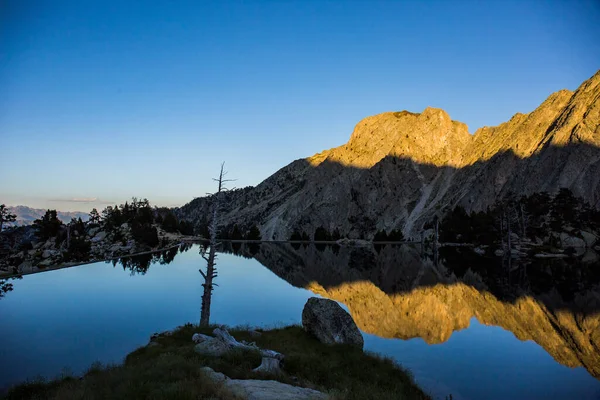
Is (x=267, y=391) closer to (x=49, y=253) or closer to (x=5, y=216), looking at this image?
(x=49, y=253)

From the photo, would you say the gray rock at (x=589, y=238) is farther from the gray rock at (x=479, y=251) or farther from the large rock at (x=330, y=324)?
the large rock at (x=330, y=324)

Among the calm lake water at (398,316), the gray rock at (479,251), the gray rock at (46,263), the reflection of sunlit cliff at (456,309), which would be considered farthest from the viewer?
the gray rock at (479,251)

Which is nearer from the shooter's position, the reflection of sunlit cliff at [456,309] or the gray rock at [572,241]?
the reflection of sunlit cliff at [456,309]

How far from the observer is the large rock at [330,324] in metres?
22.7

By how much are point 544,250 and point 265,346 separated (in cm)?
7707

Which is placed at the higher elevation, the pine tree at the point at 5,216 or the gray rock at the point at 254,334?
the pine tree at the point at 5,216

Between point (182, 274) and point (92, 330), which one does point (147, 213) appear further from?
point (92, 330)

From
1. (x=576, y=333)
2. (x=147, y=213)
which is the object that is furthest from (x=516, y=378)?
(x=147, y=213)

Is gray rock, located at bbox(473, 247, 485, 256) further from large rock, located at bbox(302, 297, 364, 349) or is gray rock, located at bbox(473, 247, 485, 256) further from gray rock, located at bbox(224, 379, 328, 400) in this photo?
gray rock, located at bbox(224, 379, 328, 400)

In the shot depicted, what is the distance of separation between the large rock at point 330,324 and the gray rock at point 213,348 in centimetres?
756

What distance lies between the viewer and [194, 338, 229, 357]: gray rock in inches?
647

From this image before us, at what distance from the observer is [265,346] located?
21.7 metres

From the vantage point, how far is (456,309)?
3444 cm

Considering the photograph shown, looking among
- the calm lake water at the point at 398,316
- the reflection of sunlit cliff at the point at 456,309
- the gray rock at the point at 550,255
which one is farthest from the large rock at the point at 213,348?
the gray rock at the point at 550,255
